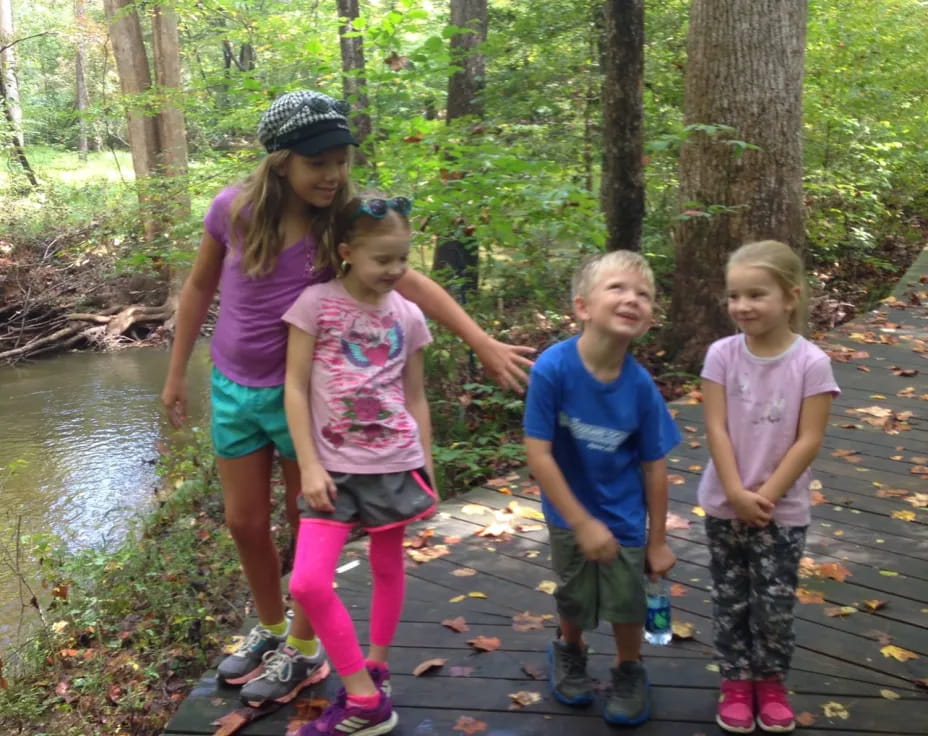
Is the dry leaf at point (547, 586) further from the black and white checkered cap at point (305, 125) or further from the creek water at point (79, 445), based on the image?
the creek water at point (79, 445)

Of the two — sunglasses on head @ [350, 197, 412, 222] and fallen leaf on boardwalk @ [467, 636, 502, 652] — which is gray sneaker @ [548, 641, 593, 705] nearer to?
fallen leaf on boardwalk @ [467, 636, 502, 652]

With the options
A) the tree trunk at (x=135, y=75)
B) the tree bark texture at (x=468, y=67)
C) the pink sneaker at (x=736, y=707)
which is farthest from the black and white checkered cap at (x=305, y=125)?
the tree trunk at (x=135, y=75)

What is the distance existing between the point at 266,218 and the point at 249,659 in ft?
5.14

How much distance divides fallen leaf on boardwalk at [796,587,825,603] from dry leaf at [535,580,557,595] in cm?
100

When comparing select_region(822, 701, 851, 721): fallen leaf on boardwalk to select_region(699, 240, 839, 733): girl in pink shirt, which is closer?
select_region(699, 240, 839, 733): girl in pink shirt

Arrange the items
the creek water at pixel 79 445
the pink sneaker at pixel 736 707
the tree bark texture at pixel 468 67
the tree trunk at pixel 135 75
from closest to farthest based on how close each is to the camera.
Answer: the pink sneaker at pixel 736 707 → the creek water at pixel 79 445 → the tree bark texture at pixel 468 67 → the tree trunk at pixel 135 75

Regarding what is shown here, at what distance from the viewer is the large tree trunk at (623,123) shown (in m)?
5.66

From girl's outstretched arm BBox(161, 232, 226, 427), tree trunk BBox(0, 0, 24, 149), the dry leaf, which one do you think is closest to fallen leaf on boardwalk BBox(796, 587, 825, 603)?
the dry leaf

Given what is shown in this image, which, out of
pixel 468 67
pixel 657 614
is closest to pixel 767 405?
pixel 657 614

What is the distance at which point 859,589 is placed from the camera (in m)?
3.43

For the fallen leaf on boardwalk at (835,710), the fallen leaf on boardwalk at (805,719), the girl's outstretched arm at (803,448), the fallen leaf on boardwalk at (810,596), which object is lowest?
the fallen leaf on boardwalk at (810,596)

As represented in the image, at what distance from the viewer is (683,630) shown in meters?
3.14

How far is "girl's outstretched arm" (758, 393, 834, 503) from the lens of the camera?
236 centimetres

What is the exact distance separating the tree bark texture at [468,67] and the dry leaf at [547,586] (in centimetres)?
711
